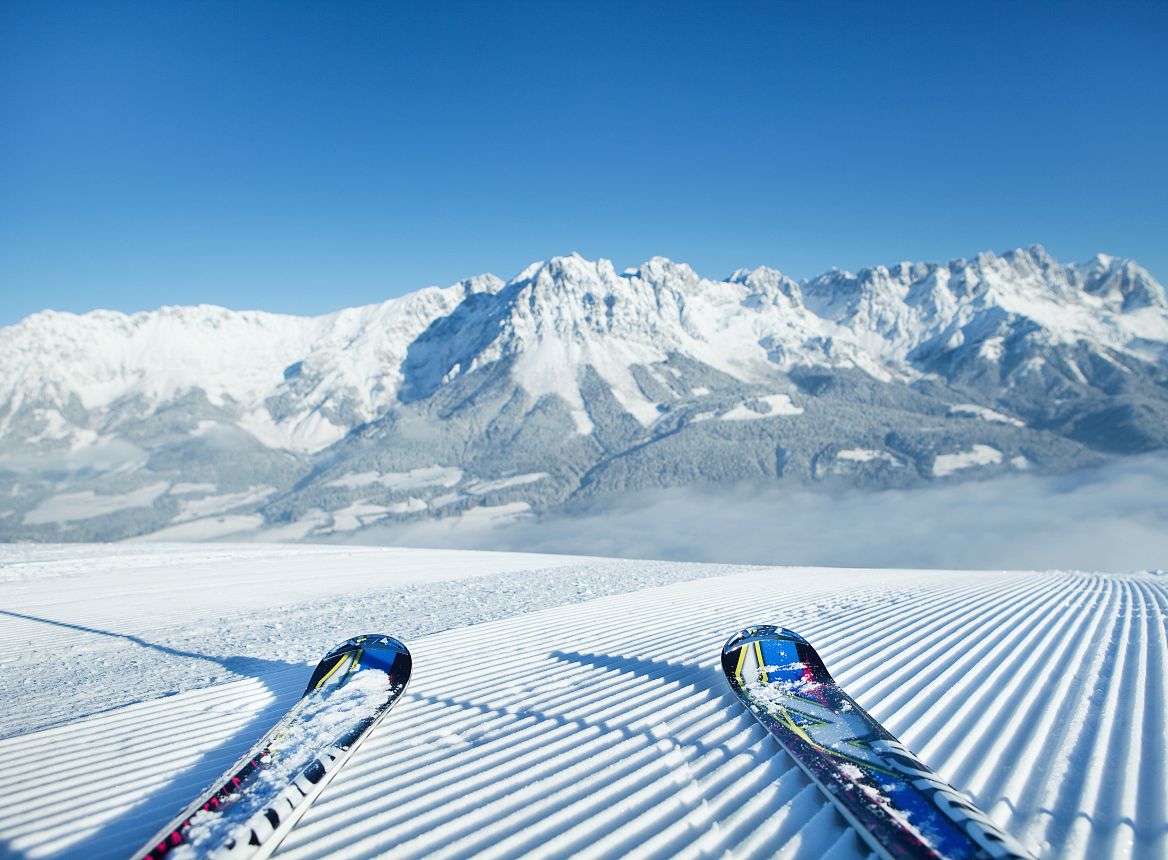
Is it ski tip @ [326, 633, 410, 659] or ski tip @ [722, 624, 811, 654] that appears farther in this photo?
ski tip @ [326, 633, 410, 659]

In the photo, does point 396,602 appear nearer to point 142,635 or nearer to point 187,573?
point 142,635

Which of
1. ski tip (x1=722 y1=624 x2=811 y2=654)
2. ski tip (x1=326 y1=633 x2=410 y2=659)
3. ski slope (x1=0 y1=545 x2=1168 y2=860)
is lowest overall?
ski slope (x1=0 y1=545 x2=1168 y2=860)

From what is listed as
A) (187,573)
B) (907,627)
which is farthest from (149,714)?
(187,573)

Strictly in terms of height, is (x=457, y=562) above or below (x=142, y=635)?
below

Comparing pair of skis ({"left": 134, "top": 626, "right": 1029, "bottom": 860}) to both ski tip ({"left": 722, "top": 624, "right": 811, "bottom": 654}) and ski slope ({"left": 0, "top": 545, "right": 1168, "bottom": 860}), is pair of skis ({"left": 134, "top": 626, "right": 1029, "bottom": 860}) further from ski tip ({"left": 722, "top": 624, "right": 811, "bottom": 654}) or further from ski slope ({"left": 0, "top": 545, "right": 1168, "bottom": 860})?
ski slope ({"left": 0, "top": 545, "right": 1168, "bottom": 860})

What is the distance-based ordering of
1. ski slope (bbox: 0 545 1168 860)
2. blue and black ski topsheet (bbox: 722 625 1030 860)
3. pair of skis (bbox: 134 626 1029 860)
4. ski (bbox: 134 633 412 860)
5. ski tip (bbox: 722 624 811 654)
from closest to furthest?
blue and black ski topsheet (bbox: 722 625 1030 860), pair of skis (bbox: 134 626 1029 860), ski (bbox: 134 633 412 860), ski slope (bbox: 0 545 1168 860), ski tip (bbox: 722 624 811 654)

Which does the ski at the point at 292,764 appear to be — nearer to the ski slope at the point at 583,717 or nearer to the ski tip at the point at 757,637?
the ski slope at the point at 583,717

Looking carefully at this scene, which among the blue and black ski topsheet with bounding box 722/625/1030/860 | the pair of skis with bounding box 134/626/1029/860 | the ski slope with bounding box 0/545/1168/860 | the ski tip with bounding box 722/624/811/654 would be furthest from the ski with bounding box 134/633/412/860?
the ski tip with bounding box 722/624/811/654
